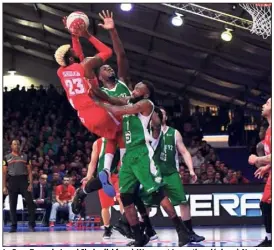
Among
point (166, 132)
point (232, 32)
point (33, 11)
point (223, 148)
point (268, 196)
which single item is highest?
point (33, 11)

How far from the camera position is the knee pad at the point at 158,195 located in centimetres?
1064

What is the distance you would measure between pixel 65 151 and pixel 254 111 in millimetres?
10355

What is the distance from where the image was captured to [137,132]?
10.5 metres

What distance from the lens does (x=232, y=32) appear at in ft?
73.7

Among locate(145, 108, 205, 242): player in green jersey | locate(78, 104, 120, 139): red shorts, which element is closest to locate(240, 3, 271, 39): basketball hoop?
locate(145, 108, 205, 242): player in green jersey

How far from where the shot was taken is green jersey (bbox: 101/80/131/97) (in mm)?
11055

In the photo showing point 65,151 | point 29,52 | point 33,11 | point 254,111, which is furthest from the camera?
point 29,52

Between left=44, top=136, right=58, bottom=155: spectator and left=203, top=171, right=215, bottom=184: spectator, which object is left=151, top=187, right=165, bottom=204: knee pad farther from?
left=44, top=136, right=58, bottom=155: spectator

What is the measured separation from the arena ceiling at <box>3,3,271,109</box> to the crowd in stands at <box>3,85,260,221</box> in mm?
2056

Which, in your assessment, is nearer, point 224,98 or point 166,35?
point 166,35

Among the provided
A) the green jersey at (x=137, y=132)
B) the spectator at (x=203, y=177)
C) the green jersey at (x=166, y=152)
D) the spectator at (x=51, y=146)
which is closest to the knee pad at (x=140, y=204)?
the green jersey at (x=166, y=152)

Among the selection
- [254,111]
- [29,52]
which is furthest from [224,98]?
[29,52]

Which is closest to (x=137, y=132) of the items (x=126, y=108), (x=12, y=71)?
(x=126, y=108)

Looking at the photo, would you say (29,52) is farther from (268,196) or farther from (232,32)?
(268,196)
